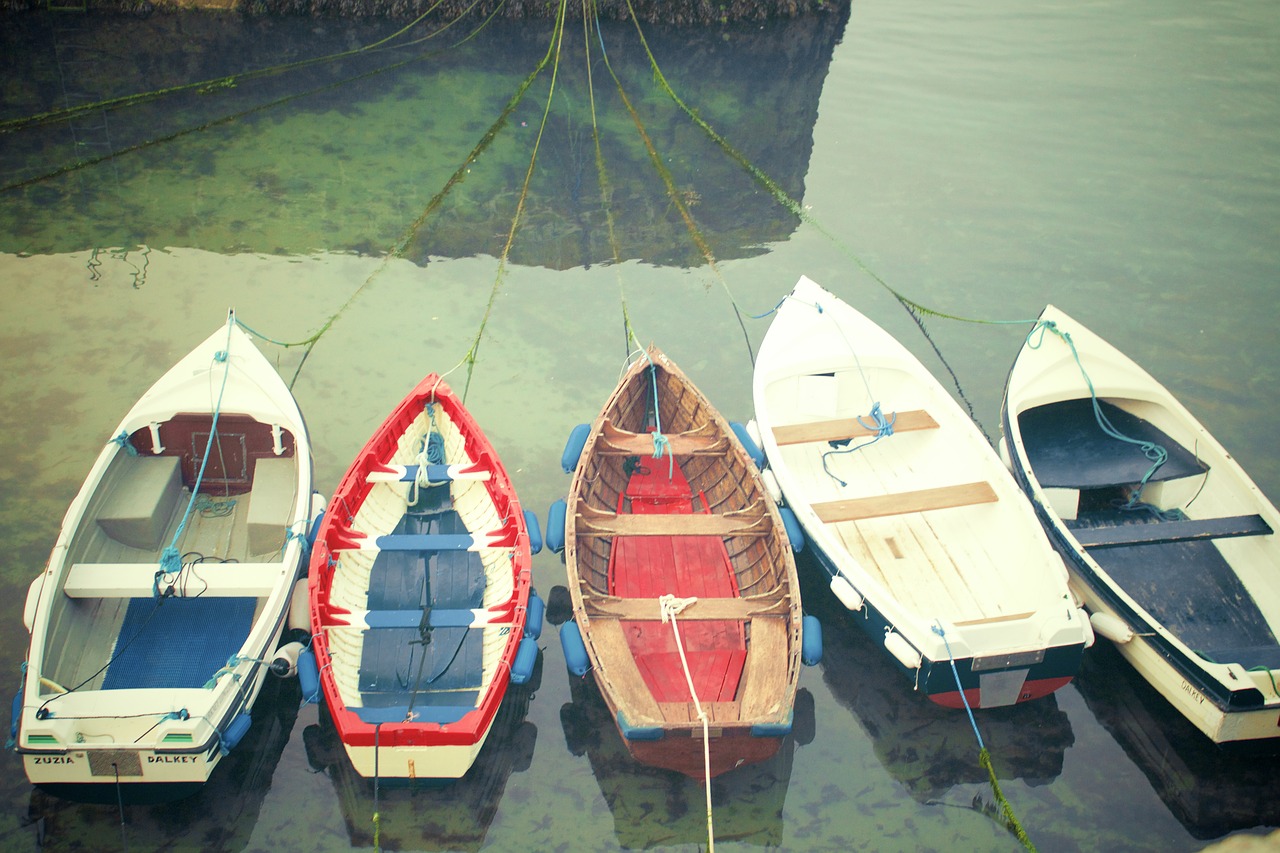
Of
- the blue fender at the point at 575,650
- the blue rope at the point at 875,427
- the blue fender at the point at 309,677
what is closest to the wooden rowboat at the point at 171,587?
the blue fender at the point at 309,677

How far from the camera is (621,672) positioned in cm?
801

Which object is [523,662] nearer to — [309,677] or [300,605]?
[309,677]

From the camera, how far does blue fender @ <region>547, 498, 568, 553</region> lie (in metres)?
9.13

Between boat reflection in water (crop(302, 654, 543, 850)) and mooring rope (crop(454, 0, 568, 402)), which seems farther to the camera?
mooring rope (crop(454, 0, 568, 402))

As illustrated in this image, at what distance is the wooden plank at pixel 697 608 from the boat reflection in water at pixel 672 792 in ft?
3.38

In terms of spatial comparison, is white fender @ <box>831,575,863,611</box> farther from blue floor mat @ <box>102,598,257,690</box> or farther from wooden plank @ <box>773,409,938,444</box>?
blue floor mat @ <box>102,598,257,690</box>

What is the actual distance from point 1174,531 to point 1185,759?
2.10m

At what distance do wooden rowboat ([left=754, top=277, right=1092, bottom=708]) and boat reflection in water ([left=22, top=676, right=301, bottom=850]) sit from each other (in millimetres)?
5345

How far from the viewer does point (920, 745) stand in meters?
8.71

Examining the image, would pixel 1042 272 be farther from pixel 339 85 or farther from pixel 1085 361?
pixel 339 85

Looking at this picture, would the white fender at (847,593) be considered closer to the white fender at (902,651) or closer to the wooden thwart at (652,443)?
the white fender at (902,651)

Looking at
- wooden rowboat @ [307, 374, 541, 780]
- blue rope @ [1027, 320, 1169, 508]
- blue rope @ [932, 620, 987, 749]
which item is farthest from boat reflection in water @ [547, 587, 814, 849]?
blue rope @ [1027, 320, 1169, 508]

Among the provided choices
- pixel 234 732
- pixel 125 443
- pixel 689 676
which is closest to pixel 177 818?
pixel 234 732

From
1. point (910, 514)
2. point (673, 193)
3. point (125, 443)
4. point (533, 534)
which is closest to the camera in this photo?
point (533, 534)
